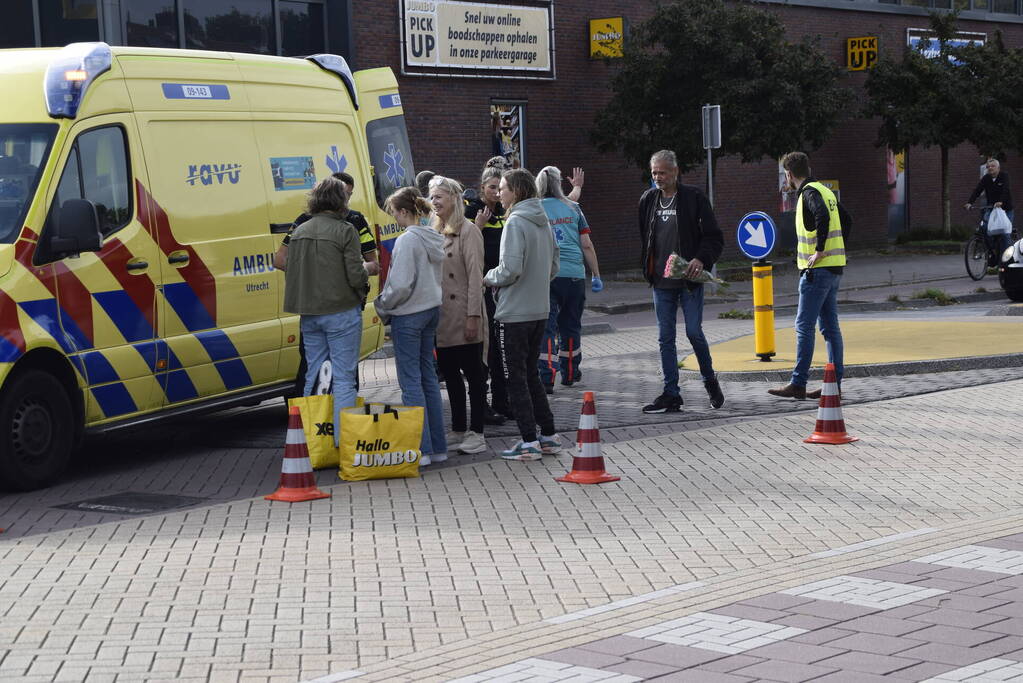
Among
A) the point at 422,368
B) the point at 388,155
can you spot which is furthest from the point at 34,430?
the point at 388,155

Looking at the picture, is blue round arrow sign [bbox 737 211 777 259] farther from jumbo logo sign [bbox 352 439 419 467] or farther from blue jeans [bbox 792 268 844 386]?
jumbo logo sign [bbox 352 439 419 467]

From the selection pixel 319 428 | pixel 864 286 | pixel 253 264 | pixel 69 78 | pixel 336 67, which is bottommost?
pixel 864 286

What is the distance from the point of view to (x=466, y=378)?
35.0ft

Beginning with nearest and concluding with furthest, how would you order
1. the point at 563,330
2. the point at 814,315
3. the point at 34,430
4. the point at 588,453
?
the point at 588,453
the point at 34,430
the point at 814,315
the point at 563,330

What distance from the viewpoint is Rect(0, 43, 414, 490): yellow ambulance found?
9.36 metres

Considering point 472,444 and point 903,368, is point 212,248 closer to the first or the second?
point 472,444

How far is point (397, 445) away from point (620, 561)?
2.58 meters

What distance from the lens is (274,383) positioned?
11.6m

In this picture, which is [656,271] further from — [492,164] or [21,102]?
[21,102]

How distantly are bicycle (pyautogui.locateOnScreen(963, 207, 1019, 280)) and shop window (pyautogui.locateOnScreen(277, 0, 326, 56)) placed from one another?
1094 cm

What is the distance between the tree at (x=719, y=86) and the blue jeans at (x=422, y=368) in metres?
18.7

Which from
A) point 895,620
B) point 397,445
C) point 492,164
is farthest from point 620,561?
point 492,164

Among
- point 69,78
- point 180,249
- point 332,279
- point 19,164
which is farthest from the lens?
point 180,249

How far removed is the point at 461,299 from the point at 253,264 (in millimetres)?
1716
